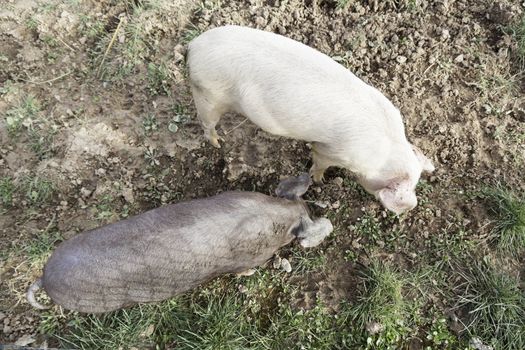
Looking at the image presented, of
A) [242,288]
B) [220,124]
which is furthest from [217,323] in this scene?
[220,124]

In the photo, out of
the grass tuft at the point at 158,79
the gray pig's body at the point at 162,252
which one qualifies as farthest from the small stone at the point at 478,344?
the grass tuft at the point at 158,79

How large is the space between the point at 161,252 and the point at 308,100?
148 centimetres

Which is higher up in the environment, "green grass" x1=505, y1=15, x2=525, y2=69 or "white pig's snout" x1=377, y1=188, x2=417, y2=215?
"green grass" x1=505, y1=15, x2=525, y2=69

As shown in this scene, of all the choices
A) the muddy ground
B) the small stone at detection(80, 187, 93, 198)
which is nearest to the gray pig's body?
the muddy ground

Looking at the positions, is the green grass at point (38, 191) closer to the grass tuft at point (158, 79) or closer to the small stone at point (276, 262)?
the grass tuft at point (158, 79)

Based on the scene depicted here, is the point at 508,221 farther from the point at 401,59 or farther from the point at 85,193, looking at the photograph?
the point at 85,193

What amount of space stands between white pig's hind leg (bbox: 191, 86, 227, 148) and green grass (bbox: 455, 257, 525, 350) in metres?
2.46

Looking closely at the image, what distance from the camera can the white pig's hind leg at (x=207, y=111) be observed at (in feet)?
11.4

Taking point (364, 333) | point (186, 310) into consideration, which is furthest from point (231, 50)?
point (364, 333)

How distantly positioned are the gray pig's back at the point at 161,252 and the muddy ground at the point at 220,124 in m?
0.68

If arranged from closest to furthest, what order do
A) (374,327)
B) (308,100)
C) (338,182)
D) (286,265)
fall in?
(308,100)
(374,327)
(286,265)
(338,182)

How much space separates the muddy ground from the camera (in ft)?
12.3

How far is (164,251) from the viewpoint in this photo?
296 cm

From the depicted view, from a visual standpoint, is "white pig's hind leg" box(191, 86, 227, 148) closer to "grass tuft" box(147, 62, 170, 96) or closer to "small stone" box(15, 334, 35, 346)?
"grass tuft" box(147, 62, 170, 96)
